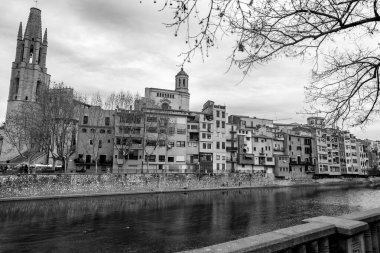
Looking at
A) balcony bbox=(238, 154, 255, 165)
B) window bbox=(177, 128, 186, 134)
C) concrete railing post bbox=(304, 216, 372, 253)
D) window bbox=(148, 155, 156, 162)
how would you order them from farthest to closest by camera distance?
1. balcony bbox=(238, 154, 255, 165)
2. window bbox=(177, 128, 186, 134)
3. window bbox=(148, 155, 156, 162)
4. concrete railing post bbox=(304, 216, 372, 253)

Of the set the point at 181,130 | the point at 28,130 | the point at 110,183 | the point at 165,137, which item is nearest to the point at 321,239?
the point at 110,183

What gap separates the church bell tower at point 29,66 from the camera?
6894cm

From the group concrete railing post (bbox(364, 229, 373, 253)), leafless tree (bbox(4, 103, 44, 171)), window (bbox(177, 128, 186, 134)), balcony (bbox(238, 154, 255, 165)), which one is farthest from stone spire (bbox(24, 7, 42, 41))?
concrete railing post (bbox(364, 229, 373, 253))

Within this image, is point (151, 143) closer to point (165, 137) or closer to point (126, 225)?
point (165, 137)

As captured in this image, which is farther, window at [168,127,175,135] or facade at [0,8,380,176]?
window at [168,127,175,135]

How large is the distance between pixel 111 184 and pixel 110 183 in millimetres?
258

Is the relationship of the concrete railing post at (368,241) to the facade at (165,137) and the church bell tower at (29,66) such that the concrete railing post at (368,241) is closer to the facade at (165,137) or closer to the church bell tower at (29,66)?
the facade at (165,137)

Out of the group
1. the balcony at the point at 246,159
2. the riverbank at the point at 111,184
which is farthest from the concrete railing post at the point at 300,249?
the balcony at the point at 246,159

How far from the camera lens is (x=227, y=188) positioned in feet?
204

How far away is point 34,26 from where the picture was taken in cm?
7369

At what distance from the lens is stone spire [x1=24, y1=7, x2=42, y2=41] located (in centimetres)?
7231

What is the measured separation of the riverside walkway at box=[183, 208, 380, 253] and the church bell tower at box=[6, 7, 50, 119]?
7390 centimetres

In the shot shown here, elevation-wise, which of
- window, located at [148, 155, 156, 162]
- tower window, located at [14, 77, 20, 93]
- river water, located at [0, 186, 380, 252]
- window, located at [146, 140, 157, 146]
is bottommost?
river water, located at [0, 186, 380, 252]

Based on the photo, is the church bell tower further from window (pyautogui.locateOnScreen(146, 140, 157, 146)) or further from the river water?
the river water
